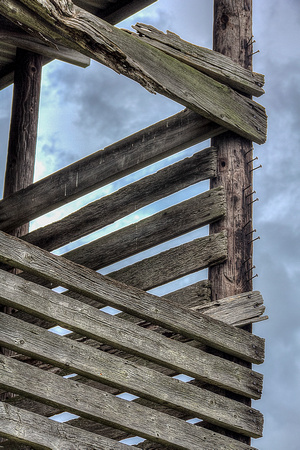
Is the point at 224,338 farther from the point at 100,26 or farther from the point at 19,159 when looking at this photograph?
the point at 19,159

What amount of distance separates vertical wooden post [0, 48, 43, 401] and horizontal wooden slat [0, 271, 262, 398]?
302cm

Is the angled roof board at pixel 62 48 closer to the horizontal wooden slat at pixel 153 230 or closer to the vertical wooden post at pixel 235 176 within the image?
the vertical wooden post at pixel 235 176

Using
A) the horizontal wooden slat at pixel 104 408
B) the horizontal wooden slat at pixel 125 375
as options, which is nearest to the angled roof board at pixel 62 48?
the horizontal wooden slat at pixel 125 375

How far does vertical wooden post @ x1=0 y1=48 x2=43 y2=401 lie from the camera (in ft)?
28.0

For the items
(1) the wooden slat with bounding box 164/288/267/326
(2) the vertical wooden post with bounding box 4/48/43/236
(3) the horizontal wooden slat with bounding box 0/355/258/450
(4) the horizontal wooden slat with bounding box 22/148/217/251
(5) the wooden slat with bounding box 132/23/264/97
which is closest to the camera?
(3) the horizontal wooden slat with bounding box 0/355/258/450

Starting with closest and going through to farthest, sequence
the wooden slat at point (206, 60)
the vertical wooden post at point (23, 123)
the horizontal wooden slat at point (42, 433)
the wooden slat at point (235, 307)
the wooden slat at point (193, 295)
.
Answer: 1. the horizontal wooden slat at point (42, 433)
2. the wooden slat at point (235, 307)
3. the wooden slat at point (193, 295)
4. the wooden slat at point (206, 60)
5. the vertical wooden post at point (23, 123)

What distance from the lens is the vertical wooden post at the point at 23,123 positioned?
855 centimetres

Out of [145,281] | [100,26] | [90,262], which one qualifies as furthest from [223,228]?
[100,26]

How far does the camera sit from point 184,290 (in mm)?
6605

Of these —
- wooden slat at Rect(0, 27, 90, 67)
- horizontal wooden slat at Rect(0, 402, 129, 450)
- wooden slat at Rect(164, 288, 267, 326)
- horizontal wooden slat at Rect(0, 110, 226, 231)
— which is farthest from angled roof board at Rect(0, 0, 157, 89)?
horizontal wooden slat at Rect(0, 402, 129, 450)

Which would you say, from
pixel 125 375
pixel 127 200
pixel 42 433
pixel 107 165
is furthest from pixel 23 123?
pixel 42 433

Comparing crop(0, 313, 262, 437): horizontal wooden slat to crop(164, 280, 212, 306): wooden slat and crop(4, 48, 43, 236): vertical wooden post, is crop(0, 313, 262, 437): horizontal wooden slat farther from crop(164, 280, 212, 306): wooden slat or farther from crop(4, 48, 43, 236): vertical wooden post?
crop(4, 48, 43, 236): vertical wooden post

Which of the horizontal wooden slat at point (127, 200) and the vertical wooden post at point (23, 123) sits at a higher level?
the vertical wooden post at point (23, 123)

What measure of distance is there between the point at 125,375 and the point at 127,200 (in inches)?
75.1
